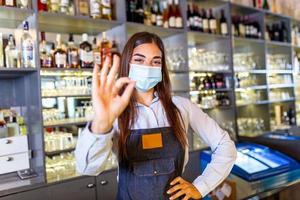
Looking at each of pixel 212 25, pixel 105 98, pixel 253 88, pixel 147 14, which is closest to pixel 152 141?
pixel 105 98

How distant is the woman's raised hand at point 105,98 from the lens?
755 millimetres

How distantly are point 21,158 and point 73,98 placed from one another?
66cm

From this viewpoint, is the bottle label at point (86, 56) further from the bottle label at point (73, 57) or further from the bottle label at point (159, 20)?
the bottle label at point (159, 20)

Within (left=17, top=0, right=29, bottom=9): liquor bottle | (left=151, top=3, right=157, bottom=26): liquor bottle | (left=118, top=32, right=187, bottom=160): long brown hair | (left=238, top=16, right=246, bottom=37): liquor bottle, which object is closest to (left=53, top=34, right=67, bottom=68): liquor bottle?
(left=17, top=0, right=29, bottom=9): liquor bottle

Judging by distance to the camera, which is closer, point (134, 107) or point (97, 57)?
point (134, 107)

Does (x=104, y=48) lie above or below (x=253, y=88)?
above

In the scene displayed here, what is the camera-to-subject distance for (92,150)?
81 cm

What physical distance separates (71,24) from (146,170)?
1.66m

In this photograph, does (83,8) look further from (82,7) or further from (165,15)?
(165,15)

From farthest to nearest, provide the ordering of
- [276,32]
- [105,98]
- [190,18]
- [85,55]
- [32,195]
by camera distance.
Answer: [276,32], [190,18], [85,55], [32,195], [105,98]

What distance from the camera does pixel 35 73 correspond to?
6.70 feet

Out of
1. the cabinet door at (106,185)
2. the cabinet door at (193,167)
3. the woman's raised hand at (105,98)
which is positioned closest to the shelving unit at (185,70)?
the cabinet door at (193,167)

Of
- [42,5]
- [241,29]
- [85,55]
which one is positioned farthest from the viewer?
[241,29]

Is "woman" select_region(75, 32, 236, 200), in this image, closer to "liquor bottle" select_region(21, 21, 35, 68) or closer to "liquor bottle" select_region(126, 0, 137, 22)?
"liquor bottle" select_region(21, 21, 35, 68)
